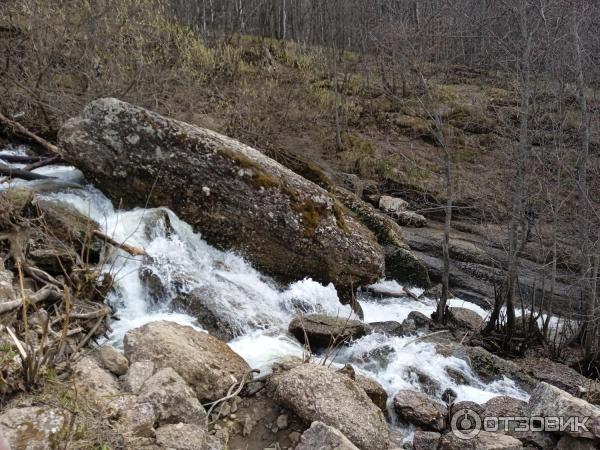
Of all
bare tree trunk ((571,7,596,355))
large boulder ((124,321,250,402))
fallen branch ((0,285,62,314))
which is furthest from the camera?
bare tree trunk ((571,7,596,355))

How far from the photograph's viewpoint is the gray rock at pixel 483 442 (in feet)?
12.3

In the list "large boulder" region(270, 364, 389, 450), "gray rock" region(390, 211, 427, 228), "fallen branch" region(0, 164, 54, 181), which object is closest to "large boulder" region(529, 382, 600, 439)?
"large boulder" region(270, 364, 389, 450)

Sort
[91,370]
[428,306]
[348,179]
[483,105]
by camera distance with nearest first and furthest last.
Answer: [91,370], [428,306], [348,179], [483,105]

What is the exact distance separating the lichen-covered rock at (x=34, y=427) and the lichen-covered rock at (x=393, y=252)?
21.5ft

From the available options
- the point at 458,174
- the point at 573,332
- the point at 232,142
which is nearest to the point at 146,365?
the point at 232,142

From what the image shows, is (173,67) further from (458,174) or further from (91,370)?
(91,370)

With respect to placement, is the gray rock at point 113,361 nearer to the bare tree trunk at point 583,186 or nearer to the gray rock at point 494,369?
the gray rock at point 494,369

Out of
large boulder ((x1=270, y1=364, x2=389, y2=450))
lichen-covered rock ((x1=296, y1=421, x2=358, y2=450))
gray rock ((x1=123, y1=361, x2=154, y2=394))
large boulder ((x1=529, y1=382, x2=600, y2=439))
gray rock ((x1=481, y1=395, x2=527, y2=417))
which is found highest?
gray rock ((x1=123, y1=361, x2=154, y2=394))

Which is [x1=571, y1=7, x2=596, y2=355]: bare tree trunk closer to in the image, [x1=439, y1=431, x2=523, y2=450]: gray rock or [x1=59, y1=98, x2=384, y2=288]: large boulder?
[x1=59, y1=98, x2=384, y2=288]: large boulder

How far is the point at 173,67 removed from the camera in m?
13.6

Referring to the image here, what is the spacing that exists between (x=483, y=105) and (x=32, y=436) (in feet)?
49.2

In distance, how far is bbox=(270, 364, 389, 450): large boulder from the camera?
3564mm

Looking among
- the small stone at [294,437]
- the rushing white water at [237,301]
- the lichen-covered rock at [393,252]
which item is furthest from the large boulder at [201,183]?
the small stone at [294,437]

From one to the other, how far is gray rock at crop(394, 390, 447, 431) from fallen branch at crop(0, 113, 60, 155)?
612 cm
